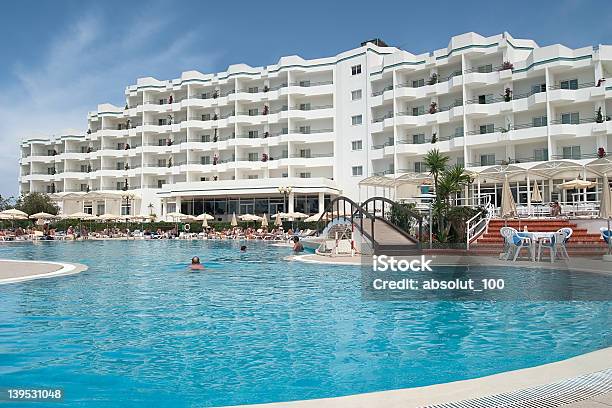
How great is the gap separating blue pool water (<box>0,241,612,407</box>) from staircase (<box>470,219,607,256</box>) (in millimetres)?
10283

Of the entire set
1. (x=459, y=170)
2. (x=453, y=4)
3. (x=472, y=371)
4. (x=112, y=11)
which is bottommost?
(x=472, y=371)

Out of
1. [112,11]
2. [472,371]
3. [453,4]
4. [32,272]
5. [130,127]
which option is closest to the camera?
[472,371]

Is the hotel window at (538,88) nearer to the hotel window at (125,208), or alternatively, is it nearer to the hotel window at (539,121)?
the hotel window at (539,121)

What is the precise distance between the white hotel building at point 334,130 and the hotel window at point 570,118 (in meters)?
0.19

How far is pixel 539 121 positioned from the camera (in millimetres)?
41781

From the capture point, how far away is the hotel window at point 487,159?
44.2 meters

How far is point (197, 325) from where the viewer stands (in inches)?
344

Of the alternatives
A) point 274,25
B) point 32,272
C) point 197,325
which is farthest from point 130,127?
point 197,325

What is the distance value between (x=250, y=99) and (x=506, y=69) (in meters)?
28.0

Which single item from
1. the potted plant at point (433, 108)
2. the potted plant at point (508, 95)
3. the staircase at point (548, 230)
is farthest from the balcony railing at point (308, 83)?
the staircase at point (548, 230)

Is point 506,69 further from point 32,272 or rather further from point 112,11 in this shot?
point 32,272

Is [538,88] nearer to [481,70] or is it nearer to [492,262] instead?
[481,70]

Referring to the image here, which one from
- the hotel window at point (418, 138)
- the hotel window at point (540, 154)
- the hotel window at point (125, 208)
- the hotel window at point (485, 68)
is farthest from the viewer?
the hotel window at point (125, 208)

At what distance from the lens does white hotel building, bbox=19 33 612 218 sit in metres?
39.9
